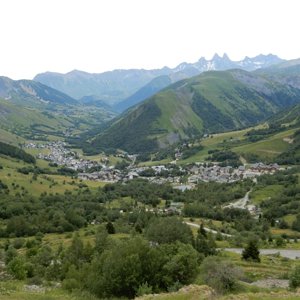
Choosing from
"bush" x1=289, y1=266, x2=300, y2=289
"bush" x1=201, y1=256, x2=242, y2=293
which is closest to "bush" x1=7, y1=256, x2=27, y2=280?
"bush" x1=201, y1=256, x2=242, y2=293

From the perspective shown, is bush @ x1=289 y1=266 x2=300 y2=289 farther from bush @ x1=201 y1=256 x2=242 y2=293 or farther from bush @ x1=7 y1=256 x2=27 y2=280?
bush @ x1=7 y1=256 x2=27 y2=280

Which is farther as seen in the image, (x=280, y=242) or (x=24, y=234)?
(x=24, y=234)

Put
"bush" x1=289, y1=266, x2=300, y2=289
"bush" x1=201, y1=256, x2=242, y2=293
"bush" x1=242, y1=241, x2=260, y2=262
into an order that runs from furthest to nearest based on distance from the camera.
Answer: "bush" x1=242, y1=241, x2=260, y2=262, "bush" x1=289, y1=266, x2=300, y2=289, "bush" x1=201, y1=256, x2=242, y2=293

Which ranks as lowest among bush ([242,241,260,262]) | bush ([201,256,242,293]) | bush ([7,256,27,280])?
bush ([242,241,260,262])

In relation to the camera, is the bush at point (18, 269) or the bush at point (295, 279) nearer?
the bush at point (295, 279)

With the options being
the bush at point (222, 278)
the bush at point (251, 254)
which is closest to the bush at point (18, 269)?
the bush at point (222, 278)

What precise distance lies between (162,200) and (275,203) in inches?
1885

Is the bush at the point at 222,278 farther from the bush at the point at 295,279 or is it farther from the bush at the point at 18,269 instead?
the bush at the point at 18,269

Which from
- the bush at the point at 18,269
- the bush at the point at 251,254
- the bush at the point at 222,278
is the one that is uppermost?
the bush at the point at 222,278

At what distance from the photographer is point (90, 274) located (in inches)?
2221

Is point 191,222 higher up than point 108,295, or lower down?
lower down

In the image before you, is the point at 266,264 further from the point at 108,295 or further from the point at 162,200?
the point at 162,200

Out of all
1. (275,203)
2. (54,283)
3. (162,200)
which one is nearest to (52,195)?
(162,200)

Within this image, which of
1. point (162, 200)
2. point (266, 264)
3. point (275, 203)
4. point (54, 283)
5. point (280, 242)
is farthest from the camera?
point (162, 200)
